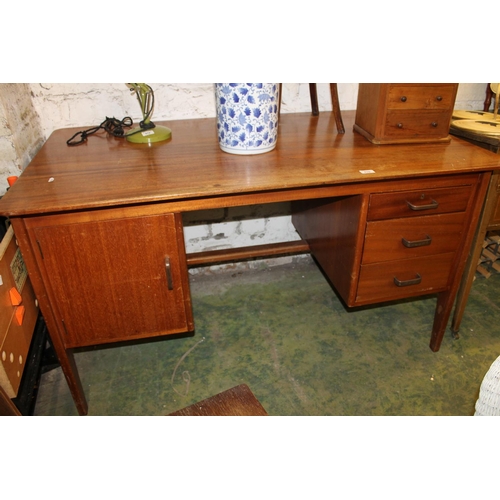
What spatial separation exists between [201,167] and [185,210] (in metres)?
0.21

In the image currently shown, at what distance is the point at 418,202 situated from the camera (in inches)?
53.8

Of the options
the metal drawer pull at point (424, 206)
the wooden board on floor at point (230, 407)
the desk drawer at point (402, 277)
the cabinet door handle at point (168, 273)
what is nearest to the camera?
the wooden board on floor at point (230, 407)

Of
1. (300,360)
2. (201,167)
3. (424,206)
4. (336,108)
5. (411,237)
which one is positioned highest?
(336,108)

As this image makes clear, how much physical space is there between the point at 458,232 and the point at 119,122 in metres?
1.42

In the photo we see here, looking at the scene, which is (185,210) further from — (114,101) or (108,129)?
(114,101)

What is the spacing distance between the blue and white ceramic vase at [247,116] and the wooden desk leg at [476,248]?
0.88m

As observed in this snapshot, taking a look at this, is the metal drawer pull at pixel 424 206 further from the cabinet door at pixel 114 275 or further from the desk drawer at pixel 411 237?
the cabinet door at pixel 114 275

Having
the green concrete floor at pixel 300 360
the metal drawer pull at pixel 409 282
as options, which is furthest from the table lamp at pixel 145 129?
the metal drawer pull at pixel 409 282

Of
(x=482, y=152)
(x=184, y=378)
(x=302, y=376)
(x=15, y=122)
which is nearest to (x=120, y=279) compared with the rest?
(x=184, y=378)

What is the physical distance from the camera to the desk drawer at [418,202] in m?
1.33

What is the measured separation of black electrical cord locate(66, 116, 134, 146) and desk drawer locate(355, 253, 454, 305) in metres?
1.11

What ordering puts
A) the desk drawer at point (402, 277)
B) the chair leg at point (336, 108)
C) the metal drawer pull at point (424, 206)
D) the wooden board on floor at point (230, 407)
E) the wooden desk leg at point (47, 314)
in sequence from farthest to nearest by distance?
the chair leg at point (336, 108), the desk drawer at point (402, 277), the metal drawer pull at point (424, 206), the wooden desk leg at point (47, 314), the wooden board on floor at point (230, 407)

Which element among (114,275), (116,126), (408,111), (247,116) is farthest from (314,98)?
(114,275)

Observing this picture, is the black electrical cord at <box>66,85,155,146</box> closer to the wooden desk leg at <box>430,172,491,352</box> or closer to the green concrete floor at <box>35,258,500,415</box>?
the green concrete floor at <box>35,258,500,415</box>
